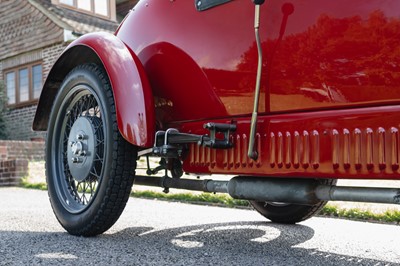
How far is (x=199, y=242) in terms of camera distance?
2717 mm

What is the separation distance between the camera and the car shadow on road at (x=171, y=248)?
223 centimetres

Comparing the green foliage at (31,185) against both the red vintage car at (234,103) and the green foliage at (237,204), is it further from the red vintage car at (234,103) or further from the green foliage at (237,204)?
the red vintage car at (234,103)

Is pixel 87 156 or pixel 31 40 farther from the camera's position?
pixel 31 40

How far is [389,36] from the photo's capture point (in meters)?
1.71

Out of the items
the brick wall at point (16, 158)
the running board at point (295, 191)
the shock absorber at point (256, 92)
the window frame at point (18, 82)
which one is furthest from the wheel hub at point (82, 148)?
the window frame at point (18, 82)

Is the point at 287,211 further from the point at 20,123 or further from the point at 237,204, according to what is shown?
the point at 20,123

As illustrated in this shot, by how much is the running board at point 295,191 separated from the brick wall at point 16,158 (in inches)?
237

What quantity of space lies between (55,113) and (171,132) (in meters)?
0.93

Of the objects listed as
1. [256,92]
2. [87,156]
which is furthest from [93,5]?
[256,92]

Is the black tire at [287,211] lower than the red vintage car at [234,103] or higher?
lower

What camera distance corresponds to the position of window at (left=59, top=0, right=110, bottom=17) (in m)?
14.4

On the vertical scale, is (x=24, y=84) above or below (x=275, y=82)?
above

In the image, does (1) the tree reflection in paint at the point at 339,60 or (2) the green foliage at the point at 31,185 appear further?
(2) the green foliage at the point at 31,185

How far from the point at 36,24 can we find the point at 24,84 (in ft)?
5.34
